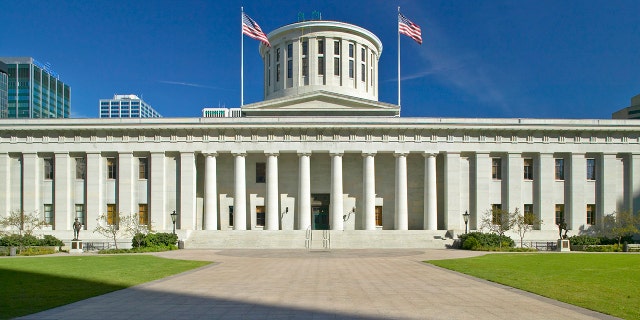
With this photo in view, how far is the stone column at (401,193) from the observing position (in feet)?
172

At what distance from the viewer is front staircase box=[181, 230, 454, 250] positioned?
4594cm

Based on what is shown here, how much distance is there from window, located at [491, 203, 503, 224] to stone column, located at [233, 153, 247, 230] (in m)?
24.7

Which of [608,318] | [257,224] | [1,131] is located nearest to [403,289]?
[608,318]

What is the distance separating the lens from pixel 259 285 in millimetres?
19031

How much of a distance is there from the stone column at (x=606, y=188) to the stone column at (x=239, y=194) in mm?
36996

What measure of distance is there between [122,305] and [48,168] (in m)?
45.6

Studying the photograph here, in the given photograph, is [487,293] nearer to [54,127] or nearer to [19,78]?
[54,127]

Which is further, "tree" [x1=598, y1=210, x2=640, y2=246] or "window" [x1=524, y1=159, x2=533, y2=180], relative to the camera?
"window" [x1=524, y1=159, x2=533, y2=180]

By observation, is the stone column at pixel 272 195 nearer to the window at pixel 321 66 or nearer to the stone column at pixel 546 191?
the window at pixel 321 66

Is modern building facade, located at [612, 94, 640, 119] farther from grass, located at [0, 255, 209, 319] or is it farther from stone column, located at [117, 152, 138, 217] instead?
grass, located at [0, 255, 209, 319]

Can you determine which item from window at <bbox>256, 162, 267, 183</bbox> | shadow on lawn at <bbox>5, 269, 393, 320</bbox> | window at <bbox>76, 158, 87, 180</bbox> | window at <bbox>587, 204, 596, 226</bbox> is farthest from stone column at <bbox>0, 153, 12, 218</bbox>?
window at <bbox>587, 204, 596, 226</bbox>

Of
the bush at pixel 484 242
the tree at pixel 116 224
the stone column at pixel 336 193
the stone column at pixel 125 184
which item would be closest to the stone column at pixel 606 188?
the bush at pixel 484 242

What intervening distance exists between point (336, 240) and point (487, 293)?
30654mm

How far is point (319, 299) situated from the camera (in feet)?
51.5
